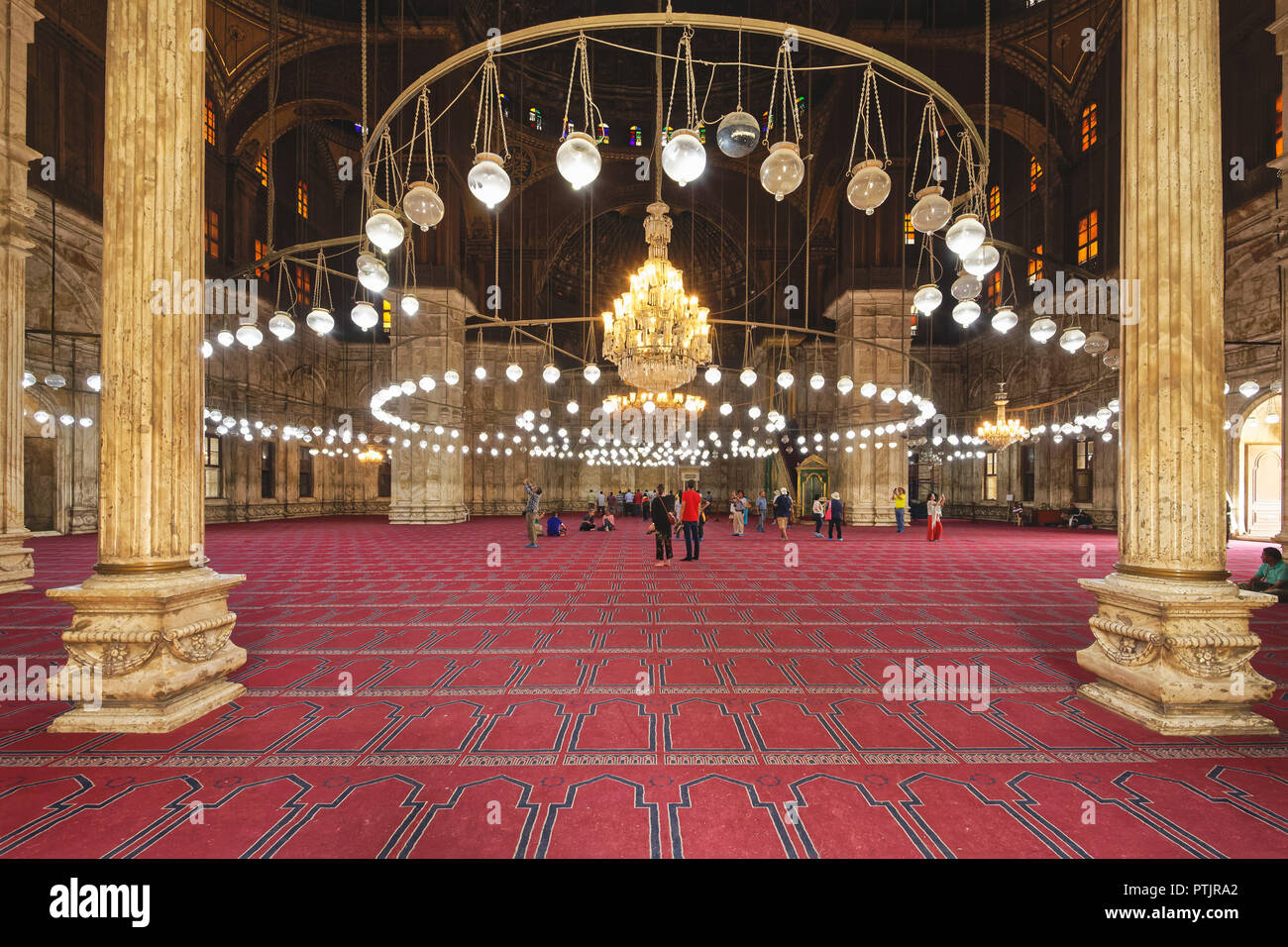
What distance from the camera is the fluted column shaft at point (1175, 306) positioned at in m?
2.72

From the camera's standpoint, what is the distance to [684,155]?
274 cm

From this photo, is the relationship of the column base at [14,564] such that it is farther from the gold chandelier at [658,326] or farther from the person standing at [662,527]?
the gold chandelier at [658,326]

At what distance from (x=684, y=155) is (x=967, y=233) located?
1.92 metres

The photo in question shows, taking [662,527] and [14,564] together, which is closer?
[14,564]

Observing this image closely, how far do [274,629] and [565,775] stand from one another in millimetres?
3311

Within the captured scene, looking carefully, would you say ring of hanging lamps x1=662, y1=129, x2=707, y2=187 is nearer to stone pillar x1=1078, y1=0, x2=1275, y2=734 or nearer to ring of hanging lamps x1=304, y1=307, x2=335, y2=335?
stone pillar x1=1078, y1=0, x2=1275, y2=734

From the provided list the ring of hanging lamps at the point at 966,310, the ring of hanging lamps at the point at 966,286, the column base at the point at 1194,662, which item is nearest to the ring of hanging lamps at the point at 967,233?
the ring of hanging lamps at the point at 966,286

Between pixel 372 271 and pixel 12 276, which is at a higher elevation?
pixel 12 276

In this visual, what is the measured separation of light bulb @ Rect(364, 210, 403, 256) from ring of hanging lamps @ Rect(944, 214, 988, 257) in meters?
3.41

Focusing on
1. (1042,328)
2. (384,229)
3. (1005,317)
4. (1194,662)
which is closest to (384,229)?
(384,229)

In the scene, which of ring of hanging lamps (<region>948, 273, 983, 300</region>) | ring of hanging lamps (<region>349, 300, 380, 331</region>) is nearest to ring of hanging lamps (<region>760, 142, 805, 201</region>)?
ring of hanging lamps (<region>948, 273, 983, 300</region>)

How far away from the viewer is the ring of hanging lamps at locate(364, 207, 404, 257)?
3.67 m

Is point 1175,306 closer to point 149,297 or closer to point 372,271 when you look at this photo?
point 149,297

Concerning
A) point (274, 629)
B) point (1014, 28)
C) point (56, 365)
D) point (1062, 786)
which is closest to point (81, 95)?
point (56, 365)
